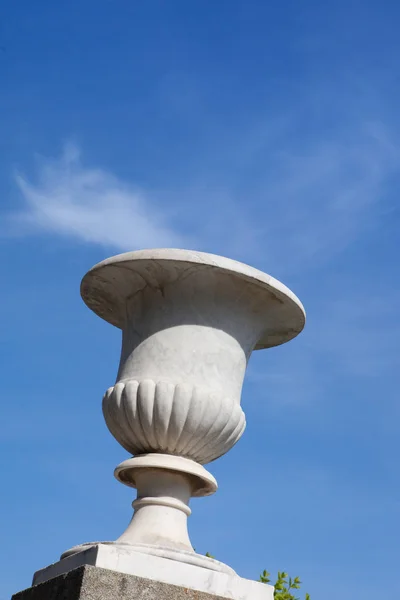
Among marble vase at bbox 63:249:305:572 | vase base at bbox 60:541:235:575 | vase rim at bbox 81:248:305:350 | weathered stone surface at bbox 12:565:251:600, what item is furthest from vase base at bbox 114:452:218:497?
vase rim at bbox 81:248:305:350

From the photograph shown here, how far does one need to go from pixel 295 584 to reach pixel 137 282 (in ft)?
14.7

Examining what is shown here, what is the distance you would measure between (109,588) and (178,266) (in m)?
1.49

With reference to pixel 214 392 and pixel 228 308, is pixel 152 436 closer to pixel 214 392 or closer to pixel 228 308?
pixel 214 392

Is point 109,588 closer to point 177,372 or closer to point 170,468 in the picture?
point 170,468

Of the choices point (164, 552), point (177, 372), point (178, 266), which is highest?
point (178, 266)

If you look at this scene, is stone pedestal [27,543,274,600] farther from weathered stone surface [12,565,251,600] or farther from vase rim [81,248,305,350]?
vase rim [81,248,305,350]

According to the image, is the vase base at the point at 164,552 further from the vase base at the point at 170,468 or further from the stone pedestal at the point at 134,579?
the vase base at the point at 170,468

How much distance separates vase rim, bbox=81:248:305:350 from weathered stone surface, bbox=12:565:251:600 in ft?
4.71

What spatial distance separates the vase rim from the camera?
12.7 feet

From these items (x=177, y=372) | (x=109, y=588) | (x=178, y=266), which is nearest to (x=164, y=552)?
(x=109, y=588)

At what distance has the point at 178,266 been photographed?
3.90m

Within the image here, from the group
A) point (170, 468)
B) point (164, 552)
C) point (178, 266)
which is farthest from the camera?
point (178, 266)

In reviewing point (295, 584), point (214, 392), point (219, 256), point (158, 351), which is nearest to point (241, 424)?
point (214, 392)

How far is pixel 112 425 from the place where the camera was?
13.0ft
